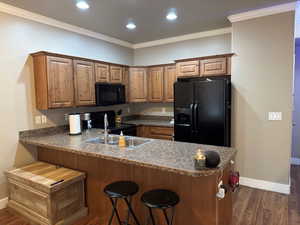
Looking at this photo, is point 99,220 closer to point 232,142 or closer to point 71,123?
point 71,123

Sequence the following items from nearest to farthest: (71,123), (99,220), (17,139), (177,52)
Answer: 1. (99,220)
2. (17,139)
3. (71,123)
4. (177,52)

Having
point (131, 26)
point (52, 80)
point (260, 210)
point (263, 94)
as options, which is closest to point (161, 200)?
point (260, 210)

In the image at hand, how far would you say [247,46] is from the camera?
3314mm

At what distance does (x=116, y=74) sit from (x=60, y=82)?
1.32m

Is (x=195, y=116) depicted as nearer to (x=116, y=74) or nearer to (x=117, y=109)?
(x=116, y=74)

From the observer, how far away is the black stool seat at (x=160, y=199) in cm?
166

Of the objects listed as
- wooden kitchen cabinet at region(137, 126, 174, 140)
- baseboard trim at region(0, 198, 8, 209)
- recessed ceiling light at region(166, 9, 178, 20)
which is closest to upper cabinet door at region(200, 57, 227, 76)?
recessed ceiling light at region(166, 9, 178, 20)

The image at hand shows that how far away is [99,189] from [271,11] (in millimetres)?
3629

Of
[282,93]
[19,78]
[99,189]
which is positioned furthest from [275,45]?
[19,78]

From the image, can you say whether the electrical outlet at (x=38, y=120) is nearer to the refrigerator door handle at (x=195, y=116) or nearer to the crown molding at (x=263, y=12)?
the refrigerator door handle at (x=195, y=116)

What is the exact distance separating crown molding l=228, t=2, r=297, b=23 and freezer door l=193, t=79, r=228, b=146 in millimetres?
1125

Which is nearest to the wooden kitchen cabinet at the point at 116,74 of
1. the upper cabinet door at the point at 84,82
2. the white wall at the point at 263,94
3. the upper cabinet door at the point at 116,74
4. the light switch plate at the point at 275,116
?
the upper cabinet door at the point at 116,74

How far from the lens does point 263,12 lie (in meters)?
3.12

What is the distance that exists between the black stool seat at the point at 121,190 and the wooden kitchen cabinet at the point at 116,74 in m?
2.51
